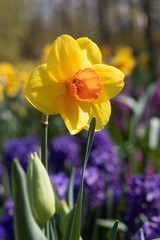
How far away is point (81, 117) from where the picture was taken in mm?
707

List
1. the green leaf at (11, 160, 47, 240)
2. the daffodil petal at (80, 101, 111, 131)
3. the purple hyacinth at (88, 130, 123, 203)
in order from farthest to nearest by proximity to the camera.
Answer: the purple hyacinth at (88, 130, 123, 203), the daffodil petal at (80, 101, 111, 131), the green leaf at (11, 160, 47, 240)

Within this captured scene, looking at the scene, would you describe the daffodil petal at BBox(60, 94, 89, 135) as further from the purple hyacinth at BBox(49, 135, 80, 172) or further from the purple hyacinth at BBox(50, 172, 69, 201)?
the purple hyacinth at BBox(49, 135, 80, 172)

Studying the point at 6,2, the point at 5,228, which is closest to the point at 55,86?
the point at 5,228

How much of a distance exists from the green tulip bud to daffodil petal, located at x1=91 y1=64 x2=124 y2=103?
0.20 m

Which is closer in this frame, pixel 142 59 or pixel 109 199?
pixel 109 199

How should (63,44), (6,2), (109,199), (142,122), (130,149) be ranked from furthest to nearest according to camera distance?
1. (6,2)
2. (142,122)
3. (130,149)
4. (109,199)
5. (63,44)

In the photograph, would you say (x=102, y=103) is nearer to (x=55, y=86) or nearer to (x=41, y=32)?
(x=55, y=86)

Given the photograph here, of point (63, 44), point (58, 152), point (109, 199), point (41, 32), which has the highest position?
point (63, 44)

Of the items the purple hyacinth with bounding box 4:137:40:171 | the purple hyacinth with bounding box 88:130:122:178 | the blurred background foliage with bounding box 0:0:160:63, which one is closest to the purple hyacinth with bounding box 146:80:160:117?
the purple hyacinth with bounding box 88:130:122:178

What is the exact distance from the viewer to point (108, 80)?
71 centimetres

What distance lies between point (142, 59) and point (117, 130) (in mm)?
3904

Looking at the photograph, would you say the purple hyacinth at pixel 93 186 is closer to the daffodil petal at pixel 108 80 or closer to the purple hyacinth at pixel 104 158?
the purple hyacinth at pixel 104 158

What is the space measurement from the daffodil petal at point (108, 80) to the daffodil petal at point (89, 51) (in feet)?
0.17

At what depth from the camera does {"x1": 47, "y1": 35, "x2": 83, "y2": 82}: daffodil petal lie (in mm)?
671
